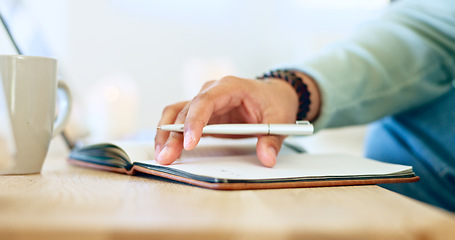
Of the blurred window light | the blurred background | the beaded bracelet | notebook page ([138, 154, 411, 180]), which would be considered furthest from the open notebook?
the blurred window light

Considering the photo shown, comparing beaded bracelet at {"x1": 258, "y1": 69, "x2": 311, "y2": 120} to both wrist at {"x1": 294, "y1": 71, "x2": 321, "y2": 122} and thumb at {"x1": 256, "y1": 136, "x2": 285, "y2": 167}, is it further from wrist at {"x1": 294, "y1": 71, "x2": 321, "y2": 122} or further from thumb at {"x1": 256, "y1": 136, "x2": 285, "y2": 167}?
thumb at {"x1": 256, "y1": 136, "x2": 285, "y2": 167}

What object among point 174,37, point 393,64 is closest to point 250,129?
point 393,64

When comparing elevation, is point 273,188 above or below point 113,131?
above

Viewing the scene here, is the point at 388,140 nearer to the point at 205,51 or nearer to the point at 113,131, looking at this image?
the point at 113,131

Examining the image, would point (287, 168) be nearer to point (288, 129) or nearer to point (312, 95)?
point (288, 129)

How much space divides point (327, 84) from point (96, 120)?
85 cm

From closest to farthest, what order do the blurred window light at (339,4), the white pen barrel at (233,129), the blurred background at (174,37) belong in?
the white pen barrel at (233,129)
the blurred background at (174,37)
the blurred window light at (339,4)

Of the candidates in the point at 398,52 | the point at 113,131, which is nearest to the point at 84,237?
the point at 398,52

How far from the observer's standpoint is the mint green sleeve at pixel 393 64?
2.38 feet

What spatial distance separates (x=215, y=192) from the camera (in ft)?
1.10

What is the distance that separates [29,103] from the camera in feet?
1.47

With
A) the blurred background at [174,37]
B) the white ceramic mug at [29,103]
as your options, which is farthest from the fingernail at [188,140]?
the blurred background at [174,37]

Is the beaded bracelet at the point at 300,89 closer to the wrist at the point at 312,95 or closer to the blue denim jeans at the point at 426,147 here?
the wrist at the point at 312,95

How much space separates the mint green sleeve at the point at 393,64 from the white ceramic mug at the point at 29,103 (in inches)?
16.7
